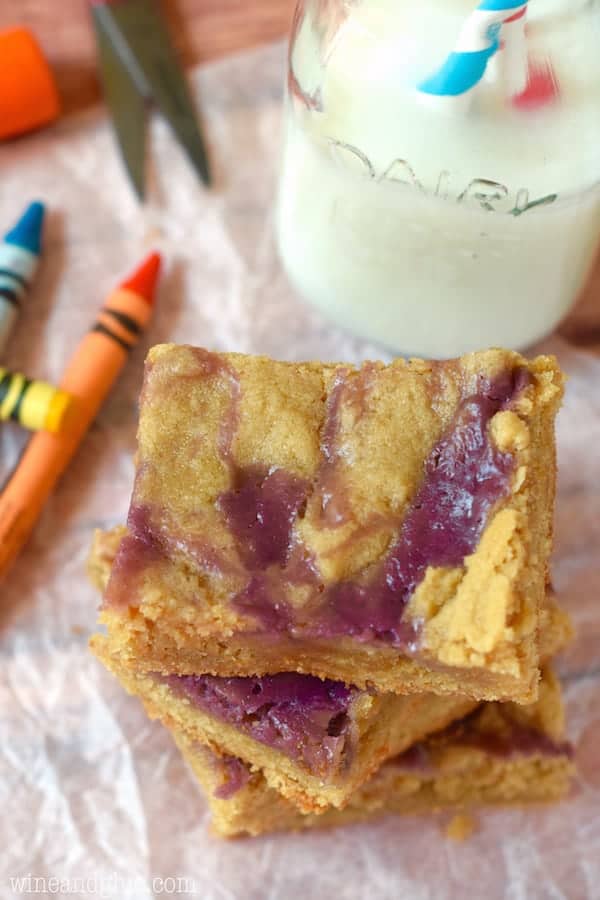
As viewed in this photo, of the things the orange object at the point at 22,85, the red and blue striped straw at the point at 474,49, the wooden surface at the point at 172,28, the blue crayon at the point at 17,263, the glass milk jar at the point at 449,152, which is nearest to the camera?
the red and blue striped straw at the point at 474,49

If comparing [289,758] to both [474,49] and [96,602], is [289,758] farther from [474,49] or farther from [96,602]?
[474,49]

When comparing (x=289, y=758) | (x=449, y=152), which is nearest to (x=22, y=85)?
(x=449, y=152)

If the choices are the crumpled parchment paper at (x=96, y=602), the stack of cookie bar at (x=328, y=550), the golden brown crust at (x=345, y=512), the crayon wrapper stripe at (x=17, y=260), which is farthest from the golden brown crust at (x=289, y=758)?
the crayon wrapper stripe at (x=17, y=260)

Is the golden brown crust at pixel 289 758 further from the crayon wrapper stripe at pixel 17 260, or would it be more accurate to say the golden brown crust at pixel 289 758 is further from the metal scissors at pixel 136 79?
the metal scissors at pixel 136 79

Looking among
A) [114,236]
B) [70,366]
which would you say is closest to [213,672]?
[70,366]

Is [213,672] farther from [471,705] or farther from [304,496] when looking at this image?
[471,705]
